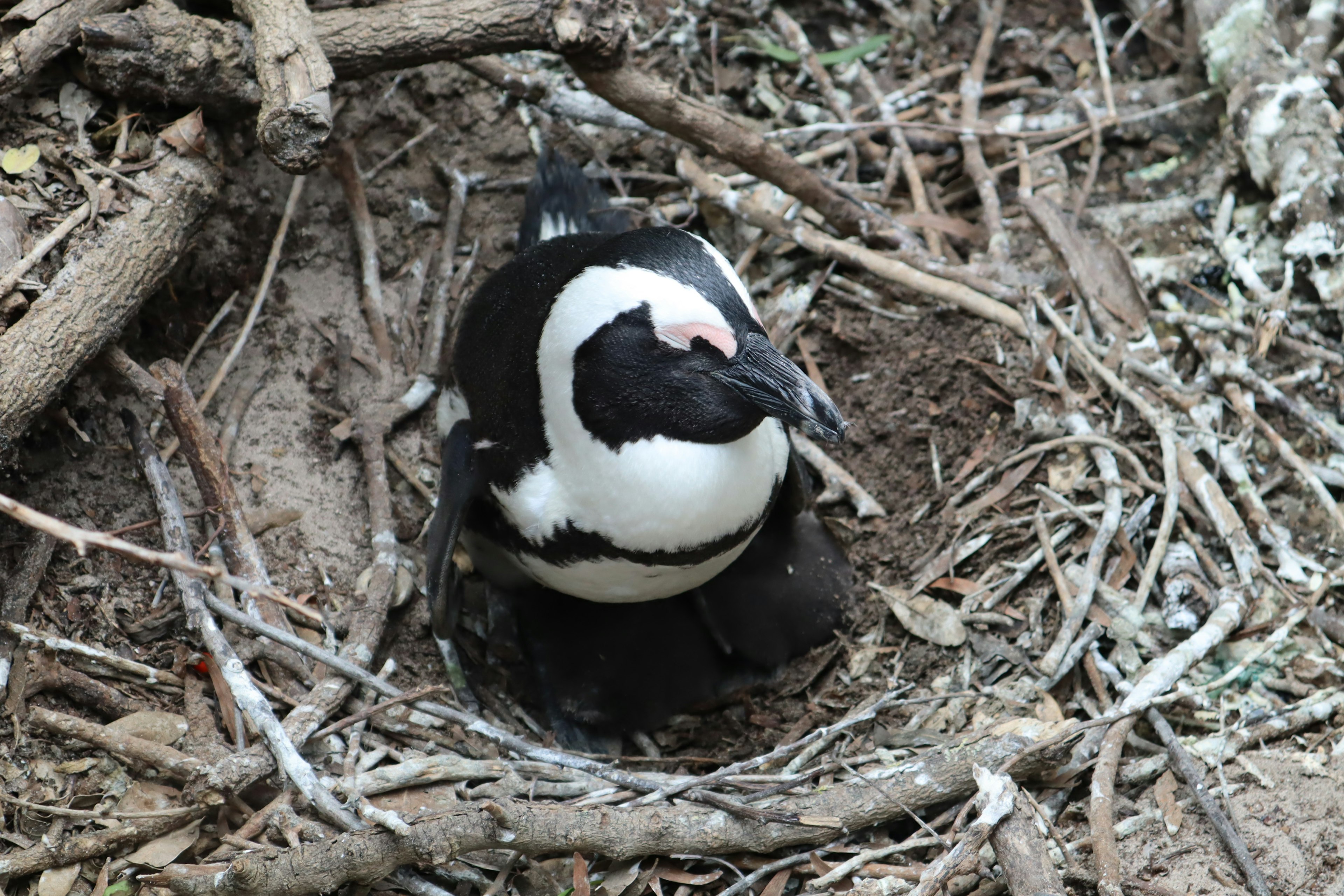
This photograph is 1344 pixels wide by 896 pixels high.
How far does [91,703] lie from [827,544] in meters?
1.96

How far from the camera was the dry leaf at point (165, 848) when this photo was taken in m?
2.35

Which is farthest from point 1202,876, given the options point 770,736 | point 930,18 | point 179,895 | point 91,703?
point 930,18

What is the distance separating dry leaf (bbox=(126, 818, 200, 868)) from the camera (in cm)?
235

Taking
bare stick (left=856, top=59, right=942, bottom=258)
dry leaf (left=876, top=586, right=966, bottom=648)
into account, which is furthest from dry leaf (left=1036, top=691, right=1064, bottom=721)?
bare stick (left=856, top=59, right=942, bottom=258)

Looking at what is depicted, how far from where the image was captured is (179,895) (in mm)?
→ 2186

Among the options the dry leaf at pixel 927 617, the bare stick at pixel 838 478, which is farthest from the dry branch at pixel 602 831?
the bare stick at pixel 838 478

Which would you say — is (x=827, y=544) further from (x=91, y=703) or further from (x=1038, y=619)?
(x=91, y=703)

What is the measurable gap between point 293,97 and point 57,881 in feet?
5.64

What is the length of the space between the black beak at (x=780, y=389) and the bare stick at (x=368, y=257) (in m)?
1.55

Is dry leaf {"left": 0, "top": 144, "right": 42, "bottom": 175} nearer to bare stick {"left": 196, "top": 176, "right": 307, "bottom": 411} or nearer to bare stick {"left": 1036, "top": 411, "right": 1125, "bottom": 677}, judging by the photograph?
bare stick {"left": 196, "top": 176, "right": 307, "bottom": 411}

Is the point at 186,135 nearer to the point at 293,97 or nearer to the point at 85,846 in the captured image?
the point at 293,97

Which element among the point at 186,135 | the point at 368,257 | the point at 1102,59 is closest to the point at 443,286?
the point at 368,257

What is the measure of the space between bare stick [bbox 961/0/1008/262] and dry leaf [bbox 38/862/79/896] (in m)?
2.94

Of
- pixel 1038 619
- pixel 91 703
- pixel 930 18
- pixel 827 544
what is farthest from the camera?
pixel 930 18
